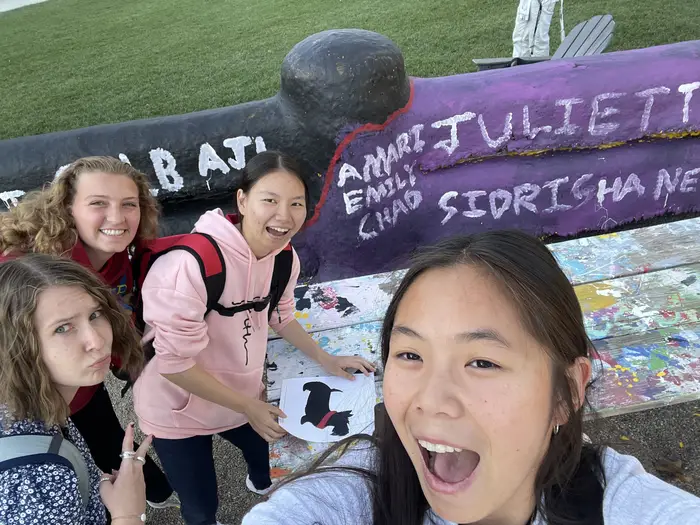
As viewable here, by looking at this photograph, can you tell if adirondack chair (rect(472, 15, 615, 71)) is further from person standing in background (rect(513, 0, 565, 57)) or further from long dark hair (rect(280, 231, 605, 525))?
long dark hair (rect(280, 231, 605, 525))

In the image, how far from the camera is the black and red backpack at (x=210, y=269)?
1.72 metres

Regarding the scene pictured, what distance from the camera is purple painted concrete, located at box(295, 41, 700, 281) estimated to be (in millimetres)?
3391

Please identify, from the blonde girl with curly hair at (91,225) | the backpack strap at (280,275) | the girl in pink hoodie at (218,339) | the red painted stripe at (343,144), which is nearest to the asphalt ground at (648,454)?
the girl in pink hoodie at (218,339)

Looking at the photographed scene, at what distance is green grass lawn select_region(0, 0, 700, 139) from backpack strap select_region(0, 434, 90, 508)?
5498 millimetres

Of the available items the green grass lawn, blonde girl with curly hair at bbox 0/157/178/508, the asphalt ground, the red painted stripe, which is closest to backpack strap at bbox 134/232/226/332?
blonde girl with curly hair at bbox 0/157/178/508

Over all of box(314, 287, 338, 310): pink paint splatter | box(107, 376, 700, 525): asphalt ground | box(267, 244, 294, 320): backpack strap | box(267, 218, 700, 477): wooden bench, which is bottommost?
box(107, 376, 700, 525): asphalt ground

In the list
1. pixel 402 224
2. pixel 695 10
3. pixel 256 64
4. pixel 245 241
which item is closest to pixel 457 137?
pixel 402 224

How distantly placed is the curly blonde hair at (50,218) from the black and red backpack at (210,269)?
10 cm

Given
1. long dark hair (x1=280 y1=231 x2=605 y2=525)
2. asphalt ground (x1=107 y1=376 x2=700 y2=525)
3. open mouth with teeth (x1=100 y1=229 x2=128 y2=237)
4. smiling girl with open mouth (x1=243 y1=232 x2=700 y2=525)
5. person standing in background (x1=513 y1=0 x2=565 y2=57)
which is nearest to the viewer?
smiling girl with open mouth (x1=243 y1=232 x2=700 y2=525)

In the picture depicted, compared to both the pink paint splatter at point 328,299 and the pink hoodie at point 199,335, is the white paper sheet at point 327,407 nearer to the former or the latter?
the pink hoodie at point 199,335

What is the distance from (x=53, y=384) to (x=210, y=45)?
801 cm

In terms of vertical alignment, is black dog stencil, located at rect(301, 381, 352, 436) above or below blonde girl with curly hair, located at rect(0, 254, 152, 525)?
below

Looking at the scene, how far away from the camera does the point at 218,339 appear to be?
1.87 meters

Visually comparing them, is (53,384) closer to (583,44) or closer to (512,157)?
(512,157)
